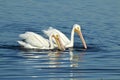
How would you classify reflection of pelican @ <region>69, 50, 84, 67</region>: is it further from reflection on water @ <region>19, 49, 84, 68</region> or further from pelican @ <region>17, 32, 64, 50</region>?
pelican @ <region>17, 32, 64, 50</region>

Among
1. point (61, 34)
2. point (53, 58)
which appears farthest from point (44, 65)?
point (61, 34)

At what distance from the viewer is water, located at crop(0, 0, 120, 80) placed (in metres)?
14.1

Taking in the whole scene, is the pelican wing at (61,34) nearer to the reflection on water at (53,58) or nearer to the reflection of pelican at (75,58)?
the reflection on water at (53,58)

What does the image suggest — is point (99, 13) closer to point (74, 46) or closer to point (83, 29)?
point (83, 29)

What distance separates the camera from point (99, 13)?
83.9 feet

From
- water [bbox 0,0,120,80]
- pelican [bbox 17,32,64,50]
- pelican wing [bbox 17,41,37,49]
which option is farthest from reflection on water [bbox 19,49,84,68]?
pelican wing [bbox 17,41,37,49]

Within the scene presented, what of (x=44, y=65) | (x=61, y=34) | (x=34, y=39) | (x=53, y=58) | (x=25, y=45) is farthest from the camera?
(x=61, y=34)

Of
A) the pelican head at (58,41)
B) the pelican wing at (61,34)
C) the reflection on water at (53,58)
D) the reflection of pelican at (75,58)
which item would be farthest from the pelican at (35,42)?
the reflection of pelican at (75,58)

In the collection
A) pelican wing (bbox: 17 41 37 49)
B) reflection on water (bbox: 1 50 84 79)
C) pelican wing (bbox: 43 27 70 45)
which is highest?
pelican wing (bbox: 43 27 70 45)

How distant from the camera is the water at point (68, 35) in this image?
14.1 metres

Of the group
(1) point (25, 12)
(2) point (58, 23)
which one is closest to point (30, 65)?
(2) point (58, 23)

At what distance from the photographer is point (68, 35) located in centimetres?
2164

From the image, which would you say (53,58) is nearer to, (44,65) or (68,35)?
(44,65)

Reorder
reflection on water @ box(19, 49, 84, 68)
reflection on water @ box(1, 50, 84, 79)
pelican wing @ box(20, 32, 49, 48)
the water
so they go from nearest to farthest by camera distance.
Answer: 1. reflection on water @ box(1, 50, 84, 79)
2. the water
3. reflection on water @ box(19, 49, 84, 68)
4. pelican wing @ box(20, 32, 49, 48)
